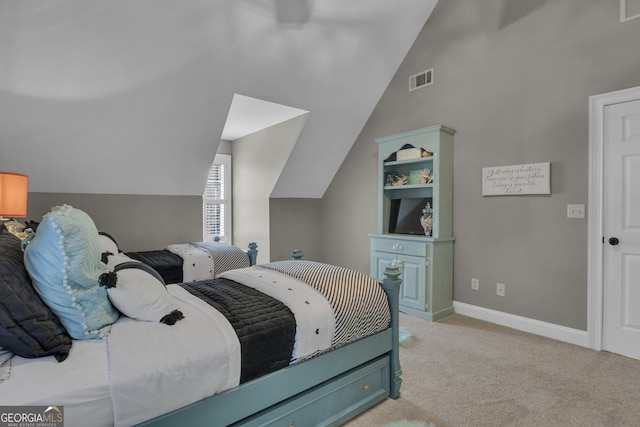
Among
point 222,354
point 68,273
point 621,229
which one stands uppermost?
point 621,229

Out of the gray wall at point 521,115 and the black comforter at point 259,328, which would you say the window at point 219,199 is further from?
the black comforter at point 259,328

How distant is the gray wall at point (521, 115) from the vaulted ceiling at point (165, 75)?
64cm

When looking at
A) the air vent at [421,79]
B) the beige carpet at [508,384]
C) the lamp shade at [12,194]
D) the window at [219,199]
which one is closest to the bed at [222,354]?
the beige carpet at [508,384]

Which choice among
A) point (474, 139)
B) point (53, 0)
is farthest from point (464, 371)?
point (53, 0)

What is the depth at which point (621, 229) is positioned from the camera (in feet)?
8.51

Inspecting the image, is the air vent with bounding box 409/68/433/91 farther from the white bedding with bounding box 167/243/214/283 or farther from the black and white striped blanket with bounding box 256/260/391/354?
the white bedding with bounding box 167/243/214/283

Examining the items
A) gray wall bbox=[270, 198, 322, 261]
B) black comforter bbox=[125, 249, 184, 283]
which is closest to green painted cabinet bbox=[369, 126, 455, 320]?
gray wall bbox=[270, 198, 322, 261]

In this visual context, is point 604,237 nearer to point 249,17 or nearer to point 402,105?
point 402,105

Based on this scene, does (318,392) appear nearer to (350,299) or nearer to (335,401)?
(335,401)

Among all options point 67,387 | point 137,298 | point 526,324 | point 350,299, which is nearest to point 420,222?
point 526,324

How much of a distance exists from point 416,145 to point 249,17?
80.6 inches

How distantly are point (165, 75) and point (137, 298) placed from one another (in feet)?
7.61

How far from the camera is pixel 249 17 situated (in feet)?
9.36

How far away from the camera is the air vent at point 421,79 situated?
3.80 m
